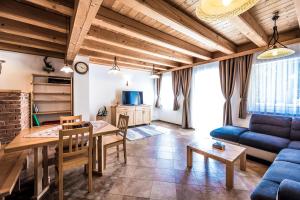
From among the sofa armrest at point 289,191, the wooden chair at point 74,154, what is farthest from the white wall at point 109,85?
the sofa armrest at point 289,191

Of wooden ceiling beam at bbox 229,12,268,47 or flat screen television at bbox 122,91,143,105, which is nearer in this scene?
wooden ceiling beam at bbox 229,12,268,47

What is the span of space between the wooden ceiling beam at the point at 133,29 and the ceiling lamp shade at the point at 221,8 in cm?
138

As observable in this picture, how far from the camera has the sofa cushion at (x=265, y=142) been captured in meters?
2.30

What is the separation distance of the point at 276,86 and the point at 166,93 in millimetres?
3861

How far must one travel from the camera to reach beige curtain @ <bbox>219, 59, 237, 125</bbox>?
370cm

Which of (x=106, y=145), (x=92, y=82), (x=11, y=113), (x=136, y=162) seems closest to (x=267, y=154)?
(x=136, y=162)

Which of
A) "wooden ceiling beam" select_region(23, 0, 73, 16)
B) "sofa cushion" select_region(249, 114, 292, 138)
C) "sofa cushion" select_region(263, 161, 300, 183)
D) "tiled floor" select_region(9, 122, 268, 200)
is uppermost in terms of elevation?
"wooden ceiling beam" select_region(23, 0, 73, 16)

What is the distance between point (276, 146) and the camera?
2.29 m

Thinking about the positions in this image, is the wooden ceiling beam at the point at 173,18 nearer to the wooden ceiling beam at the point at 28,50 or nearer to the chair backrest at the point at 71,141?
the chair backrest at the point at 71,141

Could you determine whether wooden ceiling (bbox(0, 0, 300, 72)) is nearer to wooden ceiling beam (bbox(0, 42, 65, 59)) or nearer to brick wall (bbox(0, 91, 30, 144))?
wooden ceiling beam (bbox(0, 42, 65, 59))

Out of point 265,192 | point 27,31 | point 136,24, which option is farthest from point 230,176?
point 27,31

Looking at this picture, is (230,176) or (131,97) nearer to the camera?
(230,176)

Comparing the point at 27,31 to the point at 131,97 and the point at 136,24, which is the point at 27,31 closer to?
the point at 136,24

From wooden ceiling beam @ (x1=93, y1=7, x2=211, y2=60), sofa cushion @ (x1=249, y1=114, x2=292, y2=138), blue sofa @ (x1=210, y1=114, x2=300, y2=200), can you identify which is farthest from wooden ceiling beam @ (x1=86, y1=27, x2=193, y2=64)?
sofa cushion @ (x1=249, y1=114, x2=292, y2=138)
